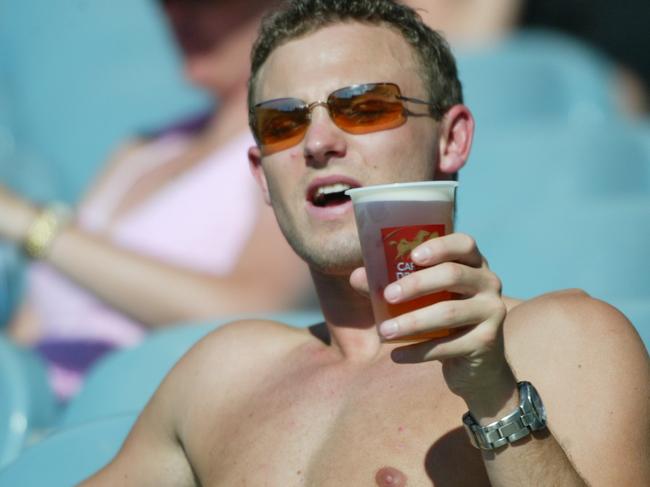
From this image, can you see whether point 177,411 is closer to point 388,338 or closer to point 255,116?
point 255,116

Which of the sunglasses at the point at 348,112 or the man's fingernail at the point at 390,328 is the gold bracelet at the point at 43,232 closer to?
the sunglasses at the point at 348,112

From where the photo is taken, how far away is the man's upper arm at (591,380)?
1370mm

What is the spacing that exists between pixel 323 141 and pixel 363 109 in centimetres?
8

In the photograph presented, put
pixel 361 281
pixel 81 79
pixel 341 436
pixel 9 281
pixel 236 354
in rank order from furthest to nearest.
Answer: pixel 81 79
pixel 9 281
pixel 236 354
pixel 341 436
pixel 361 281

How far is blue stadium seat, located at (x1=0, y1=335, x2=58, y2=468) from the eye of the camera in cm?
238

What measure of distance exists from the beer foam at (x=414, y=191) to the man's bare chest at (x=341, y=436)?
348 millimetres

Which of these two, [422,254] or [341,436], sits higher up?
[422,254]

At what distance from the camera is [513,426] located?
1294 mm

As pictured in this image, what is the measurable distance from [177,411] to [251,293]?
927 millimetres

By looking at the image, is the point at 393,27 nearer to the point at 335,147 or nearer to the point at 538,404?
the point at 335,147

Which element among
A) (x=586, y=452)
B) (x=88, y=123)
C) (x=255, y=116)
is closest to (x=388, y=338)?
(x=586, y=452)

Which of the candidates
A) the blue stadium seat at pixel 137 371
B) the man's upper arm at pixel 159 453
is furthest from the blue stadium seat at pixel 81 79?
the man's upper arm at pixel 159 453

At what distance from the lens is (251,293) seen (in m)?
2.78

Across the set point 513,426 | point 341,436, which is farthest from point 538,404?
point 341,436
